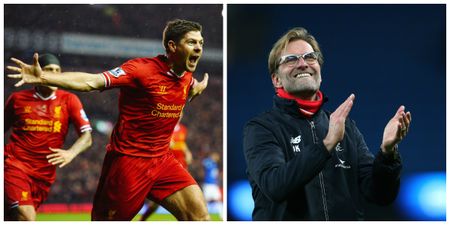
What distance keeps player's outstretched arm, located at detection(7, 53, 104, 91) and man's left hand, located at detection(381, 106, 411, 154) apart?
6.80 feet

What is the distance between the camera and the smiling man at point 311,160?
261 centimetres

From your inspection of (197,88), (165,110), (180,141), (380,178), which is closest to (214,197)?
(180,141)

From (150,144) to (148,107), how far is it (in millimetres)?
285

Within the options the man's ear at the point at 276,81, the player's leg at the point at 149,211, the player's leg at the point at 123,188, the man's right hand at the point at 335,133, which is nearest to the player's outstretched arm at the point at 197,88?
the player's leg at the point at 123,188

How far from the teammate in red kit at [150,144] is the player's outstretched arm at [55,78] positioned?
0.36m

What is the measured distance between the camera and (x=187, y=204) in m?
4.59

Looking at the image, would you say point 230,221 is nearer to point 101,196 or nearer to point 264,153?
point 101,196

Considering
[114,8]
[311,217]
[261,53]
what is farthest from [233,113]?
[311,217]

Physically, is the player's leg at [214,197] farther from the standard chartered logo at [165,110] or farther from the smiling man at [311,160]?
the smiling man at [311,160]

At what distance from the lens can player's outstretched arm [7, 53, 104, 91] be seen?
3863 mm

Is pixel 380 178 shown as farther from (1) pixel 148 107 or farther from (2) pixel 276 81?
(1) pixel 148 107

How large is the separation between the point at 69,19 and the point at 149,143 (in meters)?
1.29

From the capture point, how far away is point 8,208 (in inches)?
199

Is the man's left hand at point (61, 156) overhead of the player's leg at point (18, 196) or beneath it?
overhead
